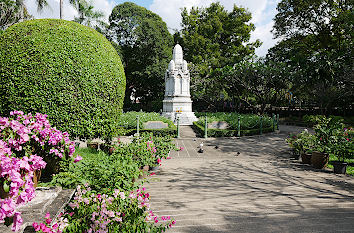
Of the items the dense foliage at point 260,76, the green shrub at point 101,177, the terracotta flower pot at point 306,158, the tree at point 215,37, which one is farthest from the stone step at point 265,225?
the tree at point 215,37

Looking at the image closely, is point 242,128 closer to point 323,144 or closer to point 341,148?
point 323,144

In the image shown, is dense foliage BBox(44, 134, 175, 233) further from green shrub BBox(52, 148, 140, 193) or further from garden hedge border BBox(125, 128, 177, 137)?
garden hedge border BBox(125, 128, 177, 137)

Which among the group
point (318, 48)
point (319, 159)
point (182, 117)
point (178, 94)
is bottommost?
point (319, 159)

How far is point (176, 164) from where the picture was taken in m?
7.93

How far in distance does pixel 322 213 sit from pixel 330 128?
4.35m

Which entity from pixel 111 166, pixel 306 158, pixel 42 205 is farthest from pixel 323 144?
pixel 42 205

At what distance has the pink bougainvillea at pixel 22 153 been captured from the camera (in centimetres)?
194

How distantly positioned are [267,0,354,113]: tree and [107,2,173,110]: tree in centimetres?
1465

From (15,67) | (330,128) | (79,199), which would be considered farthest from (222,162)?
(15,67)

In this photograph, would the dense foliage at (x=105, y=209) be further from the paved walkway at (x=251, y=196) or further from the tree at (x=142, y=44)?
the tree at (x=142, y=44)

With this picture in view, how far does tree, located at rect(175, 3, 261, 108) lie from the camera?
31.7 m

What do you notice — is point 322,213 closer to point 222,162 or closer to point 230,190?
point 230,190

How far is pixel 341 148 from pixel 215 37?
28.6 metres

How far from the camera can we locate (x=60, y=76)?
5.28 metres
